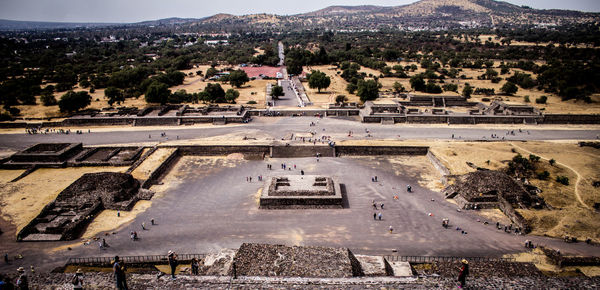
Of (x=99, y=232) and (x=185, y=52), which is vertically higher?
(x=185, y=52)

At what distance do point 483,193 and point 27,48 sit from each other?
171 meters

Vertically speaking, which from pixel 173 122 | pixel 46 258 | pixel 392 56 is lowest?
pixel 46 258

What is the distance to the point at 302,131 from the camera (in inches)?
1700

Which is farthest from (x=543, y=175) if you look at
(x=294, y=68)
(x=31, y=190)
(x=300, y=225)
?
(x=294, y=68)

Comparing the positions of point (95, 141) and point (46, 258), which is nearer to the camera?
point (46, 258)

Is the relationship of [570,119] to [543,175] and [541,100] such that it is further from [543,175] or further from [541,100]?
[543,175]

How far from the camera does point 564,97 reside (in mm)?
57812

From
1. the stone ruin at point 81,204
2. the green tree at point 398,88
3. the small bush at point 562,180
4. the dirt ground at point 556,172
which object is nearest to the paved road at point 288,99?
the green tree at point 398,88

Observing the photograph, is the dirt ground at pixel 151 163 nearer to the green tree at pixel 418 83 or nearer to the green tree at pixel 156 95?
the green tree at pixel 156 95

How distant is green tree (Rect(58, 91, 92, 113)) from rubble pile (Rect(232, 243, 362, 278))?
1844 inches

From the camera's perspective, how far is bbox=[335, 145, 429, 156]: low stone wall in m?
36.7

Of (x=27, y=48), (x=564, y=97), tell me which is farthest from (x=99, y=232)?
(x=27, y=48)

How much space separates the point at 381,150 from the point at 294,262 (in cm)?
2347

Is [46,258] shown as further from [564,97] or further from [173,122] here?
[564,97]
